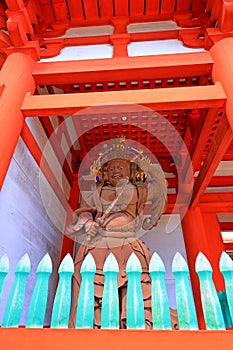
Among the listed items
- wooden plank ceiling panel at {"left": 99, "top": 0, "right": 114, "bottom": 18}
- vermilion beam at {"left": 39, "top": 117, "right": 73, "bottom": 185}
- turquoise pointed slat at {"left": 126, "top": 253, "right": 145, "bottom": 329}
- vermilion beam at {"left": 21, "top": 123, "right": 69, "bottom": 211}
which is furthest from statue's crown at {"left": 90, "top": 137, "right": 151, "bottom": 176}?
turquoise pointed slat at {"left": 126, "top": 253, "right": 145, "bottom": 329}

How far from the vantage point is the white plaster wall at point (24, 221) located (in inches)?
93.7

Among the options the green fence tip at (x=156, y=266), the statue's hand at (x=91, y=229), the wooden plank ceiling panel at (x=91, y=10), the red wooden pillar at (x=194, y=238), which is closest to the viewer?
the green fence tip at (x=156, y=266)

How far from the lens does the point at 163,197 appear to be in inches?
110

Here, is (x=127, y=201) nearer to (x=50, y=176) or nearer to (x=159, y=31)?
(x=50, y=176)

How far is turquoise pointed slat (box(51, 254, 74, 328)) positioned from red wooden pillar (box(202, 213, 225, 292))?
9.12ft

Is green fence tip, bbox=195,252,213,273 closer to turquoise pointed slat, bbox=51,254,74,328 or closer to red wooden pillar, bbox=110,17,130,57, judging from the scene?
turquoise pointed slat, bbox=51,254,74,328

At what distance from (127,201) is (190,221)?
1.42 metres

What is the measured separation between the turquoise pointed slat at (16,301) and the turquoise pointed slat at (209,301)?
0.90 meters

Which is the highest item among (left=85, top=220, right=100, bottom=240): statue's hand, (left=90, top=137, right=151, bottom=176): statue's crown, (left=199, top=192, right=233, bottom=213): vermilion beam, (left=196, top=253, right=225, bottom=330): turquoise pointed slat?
(left=199, top=192, right=233, bottom=213): vermilion beam

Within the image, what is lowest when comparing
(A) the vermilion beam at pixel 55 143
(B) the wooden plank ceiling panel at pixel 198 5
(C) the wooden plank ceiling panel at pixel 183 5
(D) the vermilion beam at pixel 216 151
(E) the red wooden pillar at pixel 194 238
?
(E) the red wooden pillar at pixel 194 238

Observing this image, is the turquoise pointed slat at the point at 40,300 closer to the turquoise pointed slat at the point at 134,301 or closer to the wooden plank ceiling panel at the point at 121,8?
the turquoise pointed slat at the point at 134,301

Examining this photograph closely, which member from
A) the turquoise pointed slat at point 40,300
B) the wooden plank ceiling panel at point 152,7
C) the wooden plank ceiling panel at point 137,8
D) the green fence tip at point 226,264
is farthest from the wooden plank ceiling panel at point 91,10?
the green fence tip at point 226,264

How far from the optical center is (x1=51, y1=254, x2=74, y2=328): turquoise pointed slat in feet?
4.10

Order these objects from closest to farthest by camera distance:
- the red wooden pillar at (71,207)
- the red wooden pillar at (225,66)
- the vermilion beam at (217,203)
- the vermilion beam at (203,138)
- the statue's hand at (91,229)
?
Result: the red wooden pillar at (225,66)
the statue's hand at (91,229)
the vermilion beam at (203,138)
the red wooden pillar at (71,207)
the vermilion beam at (217,203)
